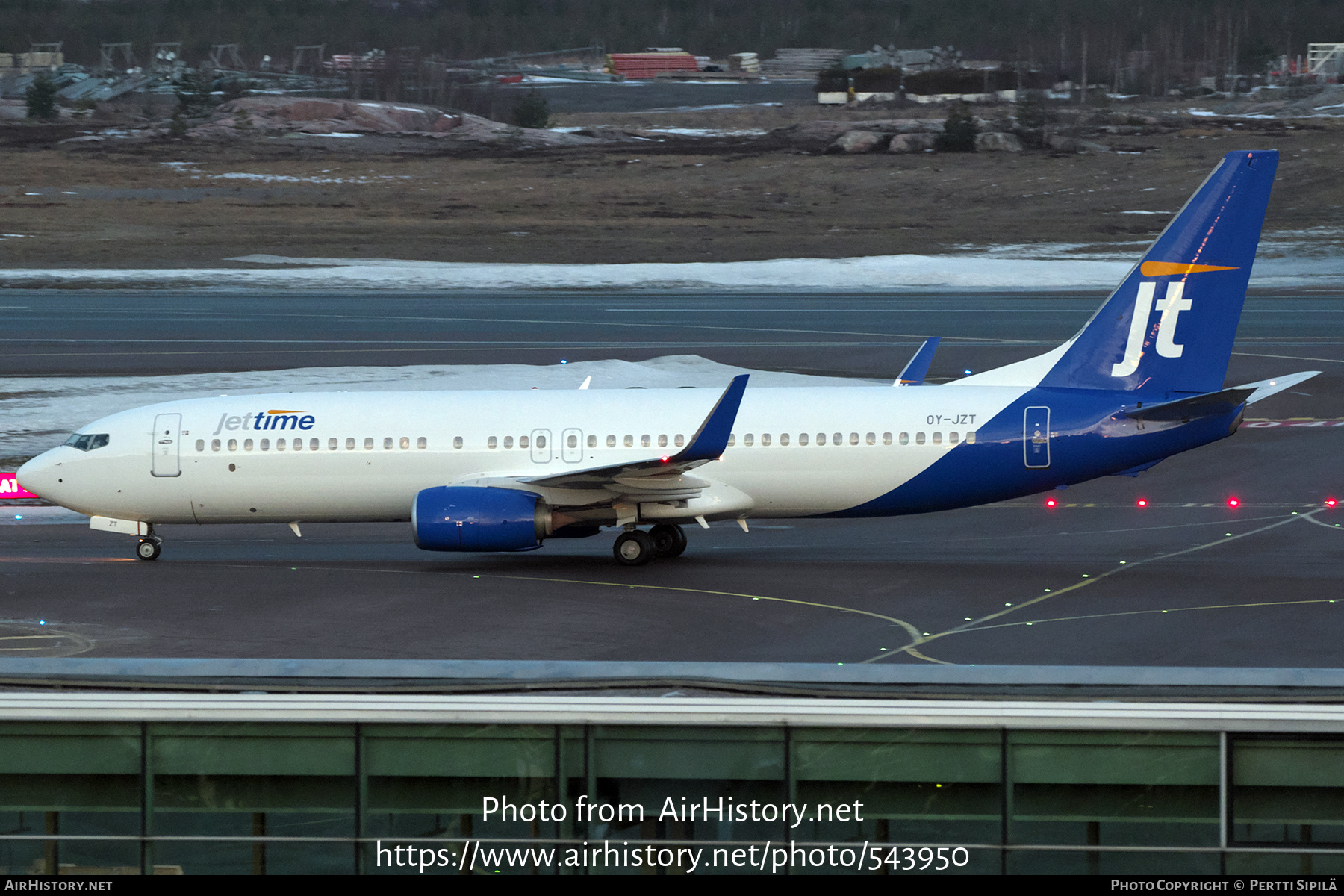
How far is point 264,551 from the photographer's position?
3494 centimetres

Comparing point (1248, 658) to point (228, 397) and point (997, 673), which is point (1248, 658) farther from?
point (228, 397)

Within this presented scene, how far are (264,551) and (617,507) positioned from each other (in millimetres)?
8706

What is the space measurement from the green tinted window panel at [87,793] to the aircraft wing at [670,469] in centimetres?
1920

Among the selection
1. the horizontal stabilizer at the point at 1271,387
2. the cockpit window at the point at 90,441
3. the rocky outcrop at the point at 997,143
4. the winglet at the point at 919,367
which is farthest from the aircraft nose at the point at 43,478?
the rocky outcrop at the point at 997,143

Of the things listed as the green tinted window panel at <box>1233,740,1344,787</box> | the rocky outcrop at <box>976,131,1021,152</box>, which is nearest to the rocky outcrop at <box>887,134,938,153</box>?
the rocky outcrop at <box>976,131,1021,152</box>

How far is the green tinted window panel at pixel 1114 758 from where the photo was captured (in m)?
9.66

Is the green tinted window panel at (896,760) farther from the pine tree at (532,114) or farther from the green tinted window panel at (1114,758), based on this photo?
the pine tree at (532,114)

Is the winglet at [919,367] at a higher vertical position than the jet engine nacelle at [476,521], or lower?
higher

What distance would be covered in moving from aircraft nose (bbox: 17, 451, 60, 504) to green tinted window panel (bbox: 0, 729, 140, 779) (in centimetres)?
2535

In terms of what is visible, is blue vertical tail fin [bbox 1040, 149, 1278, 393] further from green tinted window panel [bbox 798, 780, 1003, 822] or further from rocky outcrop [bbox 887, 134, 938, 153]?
rocky outcrop [bbox 887, 134, 938, 153]

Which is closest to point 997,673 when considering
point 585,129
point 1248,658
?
point 1248,658

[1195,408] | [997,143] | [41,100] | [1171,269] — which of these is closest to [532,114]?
[41,100]

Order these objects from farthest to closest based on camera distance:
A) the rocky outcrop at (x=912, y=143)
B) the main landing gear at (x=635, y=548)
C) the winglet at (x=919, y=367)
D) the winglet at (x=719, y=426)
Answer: the rocky outcrop at (x=912, y=143) < the winglet at (x=919, y=367) < the main landing gear at (x=635, y=548) < the winglet at (x=719, y=426)

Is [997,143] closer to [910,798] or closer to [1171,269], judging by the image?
[1171,269]
